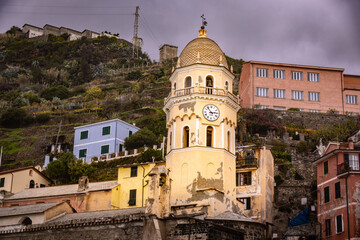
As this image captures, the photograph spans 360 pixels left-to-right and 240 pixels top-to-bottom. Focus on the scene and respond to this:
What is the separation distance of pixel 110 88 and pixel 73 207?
214 ft

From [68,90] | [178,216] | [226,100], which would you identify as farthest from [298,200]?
[68,90]

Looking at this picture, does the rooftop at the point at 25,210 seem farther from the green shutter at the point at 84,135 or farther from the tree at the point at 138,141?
the green shutter at the point at 84,135

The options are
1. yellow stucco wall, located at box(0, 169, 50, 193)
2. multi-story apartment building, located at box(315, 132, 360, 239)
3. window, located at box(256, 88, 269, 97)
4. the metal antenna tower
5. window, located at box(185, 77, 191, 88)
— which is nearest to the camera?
multi-story apartment building, located at box(315, 132, 360, 239)

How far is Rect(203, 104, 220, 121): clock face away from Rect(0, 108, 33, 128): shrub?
61318mm

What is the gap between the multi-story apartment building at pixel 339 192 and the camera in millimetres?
Result: 41562

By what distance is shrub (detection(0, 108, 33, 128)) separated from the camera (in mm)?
96438

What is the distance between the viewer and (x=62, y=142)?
83.0m

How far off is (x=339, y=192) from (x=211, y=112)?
1250cm

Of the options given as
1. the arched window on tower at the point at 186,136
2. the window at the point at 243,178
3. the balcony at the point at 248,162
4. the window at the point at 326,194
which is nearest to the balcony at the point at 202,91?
the arched window on tower at the point at 186,136

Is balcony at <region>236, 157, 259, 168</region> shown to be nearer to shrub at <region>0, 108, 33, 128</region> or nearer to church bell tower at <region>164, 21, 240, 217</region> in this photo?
church bell tower at <region>164, 21, 240, 217</region>

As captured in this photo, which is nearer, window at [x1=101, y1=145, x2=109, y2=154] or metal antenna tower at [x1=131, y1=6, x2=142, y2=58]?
window at [x1=101, y1=145, x2=109, y2=154]

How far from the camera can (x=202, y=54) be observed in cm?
4362

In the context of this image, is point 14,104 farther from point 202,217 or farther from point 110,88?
point 202,217

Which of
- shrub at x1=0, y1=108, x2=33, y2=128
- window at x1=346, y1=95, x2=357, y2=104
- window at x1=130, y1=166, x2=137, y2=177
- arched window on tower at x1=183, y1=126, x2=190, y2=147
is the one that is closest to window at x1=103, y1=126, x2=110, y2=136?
window at x1=130, y1=166, x2=137, y2=177
